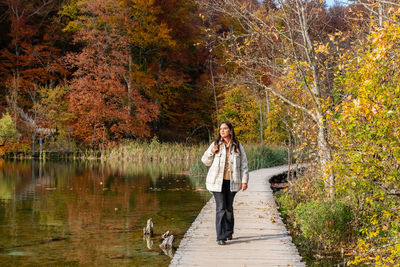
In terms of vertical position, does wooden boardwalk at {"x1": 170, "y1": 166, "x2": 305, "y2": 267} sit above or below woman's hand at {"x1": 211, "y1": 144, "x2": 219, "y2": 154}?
below

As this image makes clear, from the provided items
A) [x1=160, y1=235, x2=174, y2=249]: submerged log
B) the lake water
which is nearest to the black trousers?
the lake water

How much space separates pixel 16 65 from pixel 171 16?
1117cm

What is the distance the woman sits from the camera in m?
6.43

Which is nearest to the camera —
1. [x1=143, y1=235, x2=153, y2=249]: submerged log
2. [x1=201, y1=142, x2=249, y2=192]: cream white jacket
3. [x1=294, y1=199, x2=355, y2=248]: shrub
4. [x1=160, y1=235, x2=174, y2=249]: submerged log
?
[x1=201, y1=142, x2=249, y2=192]: cream white jacket

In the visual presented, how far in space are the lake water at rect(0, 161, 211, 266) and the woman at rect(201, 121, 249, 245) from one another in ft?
3.27

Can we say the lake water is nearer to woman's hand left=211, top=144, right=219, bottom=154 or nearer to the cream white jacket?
the cream white jacket

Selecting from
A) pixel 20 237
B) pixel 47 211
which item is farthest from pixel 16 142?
pixel 20 237

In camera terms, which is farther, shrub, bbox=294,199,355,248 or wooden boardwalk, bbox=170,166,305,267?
shrub, bbox=294,199,355,248

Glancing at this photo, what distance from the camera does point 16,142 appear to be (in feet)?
95.5

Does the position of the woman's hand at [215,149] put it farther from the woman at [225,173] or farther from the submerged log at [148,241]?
the submerged log at [148,241]

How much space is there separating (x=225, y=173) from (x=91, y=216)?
15.6 feet

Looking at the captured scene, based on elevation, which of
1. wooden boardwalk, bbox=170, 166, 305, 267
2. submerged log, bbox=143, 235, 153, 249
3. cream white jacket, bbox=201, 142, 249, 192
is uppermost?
cream white jacket, bbox=201, 142, 249, 192

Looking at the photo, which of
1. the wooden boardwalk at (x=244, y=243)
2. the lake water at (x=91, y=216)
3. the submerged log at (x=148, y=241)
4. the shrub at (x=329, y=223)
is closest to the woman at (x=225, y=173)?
the wooden boardwalk at (x=244, y=243)

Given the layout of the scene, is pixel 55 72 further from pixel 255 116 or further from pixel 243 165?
pixel 243 165
